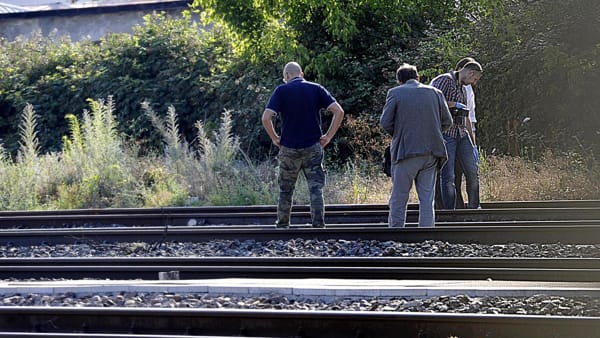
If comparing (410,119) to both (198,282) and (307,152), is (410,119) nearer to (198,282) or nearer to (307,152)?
(307,152)

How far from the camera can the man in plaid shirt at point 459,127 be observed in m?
12.8

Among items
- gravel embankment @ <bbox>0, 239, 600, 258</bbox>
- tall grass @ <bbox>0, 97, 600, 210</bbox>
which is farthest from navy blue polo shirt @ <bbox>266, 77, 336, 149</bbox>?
tall grass @ <bbox>0, 97, 600, 210</bbox>

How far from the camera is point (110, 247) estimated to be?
12.5m

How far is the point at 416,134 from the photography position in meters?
11.2

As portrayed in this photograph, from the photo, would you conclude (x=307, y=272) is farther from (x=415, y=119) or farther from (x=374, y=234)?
(x=415, y=119)

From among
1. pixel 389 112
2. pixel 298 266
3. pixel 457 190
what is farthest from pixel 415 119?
pixel 457 190

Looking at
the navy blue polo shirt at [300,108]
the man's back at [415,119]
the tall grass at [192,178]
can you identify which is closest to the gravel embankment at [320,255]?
the man's back at [415,119]

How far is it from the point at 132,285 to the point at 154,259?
4.38ft

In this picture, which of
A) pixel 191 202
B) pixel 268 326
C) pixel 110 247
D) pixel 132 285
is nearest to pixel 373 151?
pixel 191 202

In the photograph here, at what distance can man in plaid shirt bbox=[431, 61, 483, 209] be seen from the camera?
1277cm

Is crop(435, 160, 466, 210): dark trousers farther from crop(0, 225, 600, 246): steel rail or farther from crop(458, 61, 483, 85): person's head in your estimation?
crop(0, 225, 600, 246): steel rail

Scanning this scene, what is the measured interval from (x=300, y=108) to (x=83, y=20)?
31753mm

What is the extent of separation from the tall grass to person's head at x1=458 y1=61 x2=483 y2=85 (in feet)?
13.3

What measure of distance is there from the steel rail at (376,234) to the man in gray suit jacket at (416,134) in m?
0.54
